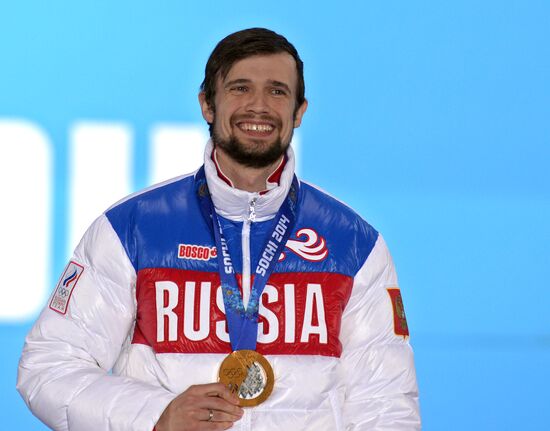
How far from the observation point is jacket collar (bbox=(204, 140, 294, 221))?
2.29 metres

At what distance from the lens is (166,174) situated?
354 cm

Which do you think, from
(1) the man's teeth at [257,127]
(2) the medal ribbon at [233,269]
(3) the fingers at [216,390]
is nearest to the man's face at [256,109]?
(1) the man's teeth at [257,127]

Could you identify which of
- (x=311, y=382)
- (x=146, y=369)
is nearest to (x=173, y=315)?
Answer: (x=146, y=369)

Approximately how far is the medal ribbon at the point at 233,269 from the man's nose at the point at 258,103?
189 mm

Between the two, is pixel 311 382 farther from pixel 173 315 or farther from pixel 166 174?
pixel 166 174

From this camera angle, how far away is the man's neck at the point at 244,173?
234 centimetres

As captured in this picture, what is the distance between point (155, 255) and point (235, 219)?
188 millimetres

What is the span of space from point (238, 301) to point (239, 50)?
21.2 inches

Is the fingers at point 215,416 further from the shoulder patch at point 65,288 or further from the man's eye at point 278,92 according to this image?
the man's eye at point 278,92

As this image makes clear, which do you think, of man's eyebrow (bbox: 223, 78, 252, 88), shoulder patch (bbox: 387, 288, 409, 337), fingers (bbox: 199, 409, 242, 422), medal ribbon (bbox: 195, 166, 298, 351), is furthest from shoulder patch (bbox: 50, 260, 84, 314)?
shoulder patch (bbox: 387, 288, 409, 337)

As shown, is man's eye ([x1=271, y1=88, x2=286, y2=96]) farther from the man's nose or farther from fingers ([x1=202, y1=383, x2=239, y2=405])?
fingers ([x1=202, y1=383, x2=239, y2=405])

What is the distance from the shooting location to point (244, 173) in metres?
2.34

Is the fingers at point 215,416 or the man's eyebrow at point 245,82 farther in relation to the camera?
the man's eyebrow at point 245,82

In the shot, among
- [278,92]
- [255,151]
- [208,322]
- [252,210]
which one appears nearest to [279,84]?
[278,92]
